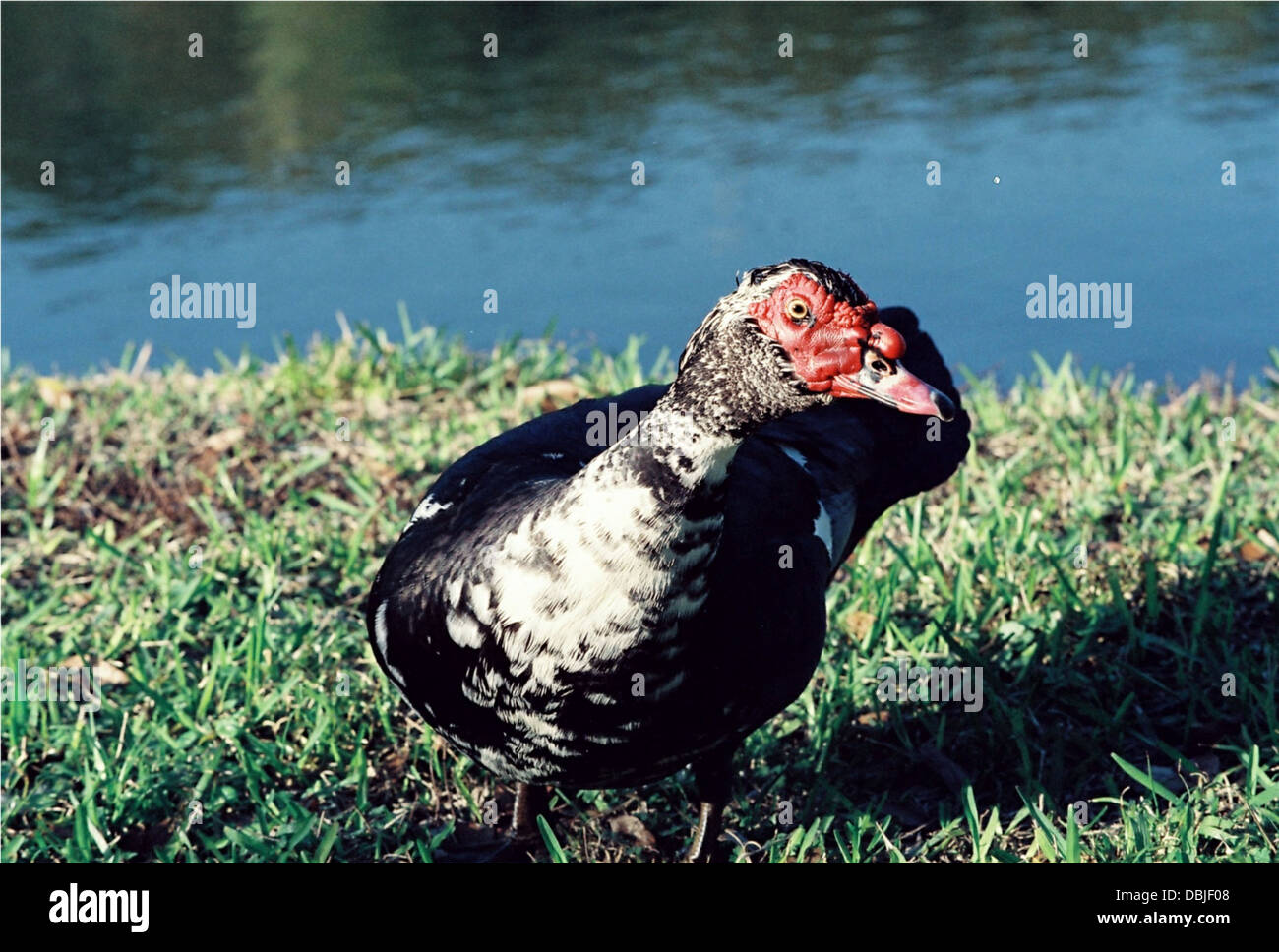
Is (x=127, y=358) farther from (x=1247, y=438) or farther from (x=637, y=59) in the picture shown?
(x=637, y=59)

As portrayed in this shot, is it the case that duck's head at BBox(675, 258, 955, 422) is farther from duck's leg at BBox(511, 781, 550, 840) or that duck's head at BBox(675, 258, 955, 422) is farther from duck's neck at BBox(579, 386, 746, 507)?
duck's leg at BBox(511, 781, 550, 840)

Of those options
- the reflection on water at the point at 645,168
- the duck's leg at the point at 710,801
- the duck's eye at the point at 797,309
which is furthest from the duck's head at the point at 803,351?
the reflection on water at the point at 645,168

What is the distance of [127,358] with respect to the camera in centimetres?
566

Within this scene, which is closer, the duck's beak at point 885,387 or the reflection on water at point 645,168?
the duck's beak at point 885,387

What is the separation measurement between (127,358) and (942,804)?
3.82 metres

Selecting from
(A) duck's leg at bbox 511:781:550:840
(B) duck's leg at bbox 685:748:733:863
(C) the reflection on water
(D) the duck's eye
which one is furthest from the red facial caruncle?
(C) the reflection on water

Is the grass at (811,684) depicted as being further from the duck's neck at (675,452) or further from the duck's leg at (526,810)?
the duck's neck at (675,452)

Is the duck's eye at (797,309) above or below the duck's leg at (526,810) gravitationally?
above

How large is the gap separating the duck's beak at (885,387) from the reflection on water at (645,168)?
4176 mm

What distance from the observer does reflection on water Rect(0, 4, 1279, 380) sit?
7.08 meters

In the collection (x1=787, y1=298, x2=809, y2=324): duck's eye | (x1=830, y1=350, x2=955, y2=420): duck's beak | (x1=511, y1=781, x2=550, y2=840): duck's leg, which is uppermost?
(x1=787, y1=298, x2=809, y2=324): duck's eye

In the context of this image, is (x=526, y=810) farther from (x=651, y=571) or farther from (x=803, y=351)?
(x=803, y=351)

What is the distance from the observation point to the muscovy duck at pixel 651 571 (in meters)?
2.26

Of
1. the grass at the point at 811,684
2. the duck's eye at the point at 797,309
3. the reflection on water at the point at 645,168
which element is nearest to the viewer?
the duck's eye at the point at 797,309
